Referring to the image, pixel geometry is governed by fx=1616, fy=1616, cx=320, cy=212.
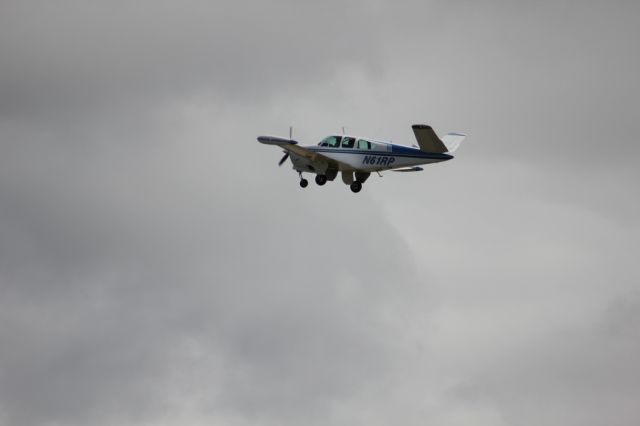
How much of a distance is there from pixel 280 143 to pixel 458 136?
12.5 metres

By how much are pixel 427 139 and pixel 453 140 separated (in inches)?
383

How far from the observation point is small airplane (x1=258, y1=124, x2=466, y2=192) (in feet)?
339

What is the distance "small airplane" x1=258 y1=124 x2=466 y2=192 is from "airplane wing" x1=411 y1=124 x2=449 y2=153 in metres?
1.45

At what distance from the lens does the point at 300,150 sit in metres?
106

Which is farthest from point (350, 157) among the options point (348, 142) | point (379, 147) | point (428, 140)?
point (428, 140)

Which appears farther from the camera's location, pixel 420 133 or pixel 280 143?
pixel 280 143

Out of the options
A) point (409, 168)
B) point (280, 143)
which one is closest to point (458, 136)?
point (409, 168)

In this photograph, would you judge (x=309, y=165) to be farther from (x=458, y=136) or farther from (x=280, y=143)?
(x=458, y=136)

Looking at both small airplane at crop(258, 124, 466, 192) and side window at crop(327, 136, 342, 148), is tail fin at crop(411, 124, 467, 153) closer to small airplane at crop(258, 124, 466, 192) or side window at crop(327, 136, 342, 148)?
small airplane at crop(258, 124, 466, 192)

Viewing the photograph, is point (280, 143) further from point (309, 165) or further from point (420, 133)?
point (420, 133)

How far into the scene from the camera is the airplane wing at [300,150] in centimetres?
10525

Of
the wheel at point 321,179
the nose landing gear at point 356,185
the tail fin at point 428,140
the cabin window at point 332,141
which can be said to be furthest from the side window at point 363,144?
the tail fin at point 428,140

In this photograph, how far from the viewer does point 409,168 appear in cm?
10500

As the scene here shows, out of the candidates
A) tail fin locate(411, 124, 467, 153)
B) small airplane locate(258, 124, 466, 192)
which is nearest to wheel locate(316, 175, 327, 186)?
small airplane locate(258, 124, 466, 192)
